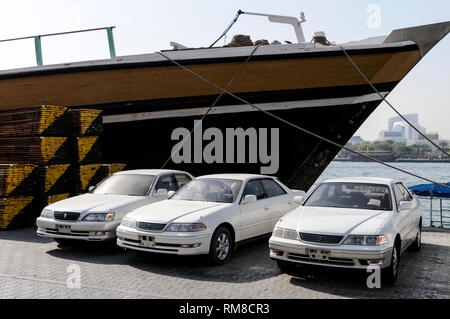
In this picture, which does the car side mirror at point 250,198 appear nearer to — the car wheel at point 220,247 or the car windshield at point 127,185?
the car wheel at point 220,247

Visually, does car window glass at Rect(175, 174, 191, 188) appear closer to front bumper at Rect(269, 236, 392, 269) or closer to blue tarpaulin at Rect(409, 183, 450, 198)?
front bumper at Rect(269, 236, 392, 269)

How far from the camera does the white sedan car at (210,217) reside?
19.7 ft

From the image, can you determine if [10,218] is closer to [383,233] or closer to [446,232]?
[383,233]

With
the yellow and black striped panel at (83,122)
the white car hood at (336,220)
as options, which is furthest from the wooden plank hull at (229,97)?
the white car hood at (336,220)

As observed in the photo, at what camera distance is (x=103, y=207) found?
7.14 metres

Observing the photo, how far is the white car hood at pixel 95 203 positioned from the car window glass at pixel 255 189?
6.48ft

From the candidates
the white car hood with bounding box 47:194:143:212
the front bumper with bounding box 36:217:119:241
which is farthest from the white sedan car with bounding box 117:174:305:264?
the white car hood with bounding box 47:194:143:212

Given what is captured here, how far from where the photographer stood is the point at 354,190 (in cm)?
645

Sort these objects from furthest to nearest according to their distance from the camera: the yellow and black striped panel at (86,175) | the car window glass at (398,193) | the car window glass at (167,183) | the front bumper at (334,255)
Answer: the yellow and black striped panel at (86,175) < the car window glass at (167,183) < the car window glass at (398,193) < the front bumper at (334,255)

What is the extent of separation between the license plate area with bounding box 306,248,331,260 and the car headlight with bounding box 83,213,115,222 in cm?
338

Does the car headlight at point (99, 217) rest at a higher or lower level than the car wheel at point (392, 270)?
higher

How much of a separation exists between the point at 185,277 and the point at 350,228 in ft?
7.35

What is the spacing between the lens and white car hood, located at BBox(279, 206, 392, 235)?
5223mm

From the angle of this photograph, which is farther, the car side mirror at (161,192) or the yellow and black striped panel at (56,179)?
the yellow and black striped panel at (56,179)
